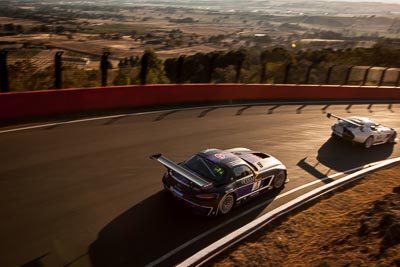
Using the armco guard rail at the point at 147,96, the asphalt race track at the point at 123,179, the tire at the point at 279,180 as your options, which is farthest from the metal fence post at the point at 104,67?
the tire at the point at 279,180

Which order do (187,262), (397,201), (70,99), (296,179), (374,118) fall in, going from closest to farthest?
(187,262), (397,201), (296,179), (70,99), (374,118)

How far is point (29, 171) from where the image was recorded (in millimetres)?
10094

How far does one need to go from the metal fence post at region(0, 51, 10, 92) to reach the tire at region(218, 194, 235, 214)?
8.93m

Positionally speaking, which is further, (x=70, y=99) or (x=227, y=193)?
(x=70, y=99)

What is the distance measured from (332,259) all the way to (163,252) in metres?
3.10

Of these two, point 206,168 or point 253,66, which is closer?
point 206,168

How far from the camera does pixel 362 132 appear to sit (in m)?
14.8

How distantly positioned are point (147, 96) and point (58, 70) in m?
4.04

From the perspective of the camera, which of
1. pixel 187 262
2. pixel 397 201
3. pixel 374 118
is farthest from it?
pixel 374 118

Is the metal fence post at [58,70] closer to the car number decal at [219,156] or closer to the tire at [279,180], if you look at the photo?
the car number decal at [219,156]

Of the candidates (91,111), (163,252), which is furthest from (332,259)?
(91,111)

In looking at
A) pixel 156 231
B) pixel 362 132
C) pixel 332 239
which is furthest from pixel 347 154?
pixel 156 231

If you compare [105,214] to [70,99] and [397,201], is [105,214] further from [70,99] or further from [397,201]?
[70,99]

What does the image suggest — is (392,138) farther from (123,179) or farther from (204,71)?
(204,71)
